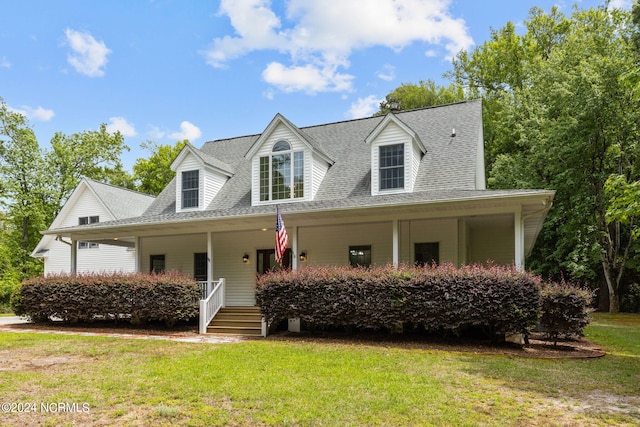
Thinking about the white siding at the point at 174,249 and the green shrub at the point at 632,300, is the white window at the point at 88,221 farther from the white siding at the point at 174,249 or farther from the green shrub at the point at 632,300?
the green shrub at the point at 632,300

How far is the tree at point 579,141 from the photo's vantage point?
65.5 feet

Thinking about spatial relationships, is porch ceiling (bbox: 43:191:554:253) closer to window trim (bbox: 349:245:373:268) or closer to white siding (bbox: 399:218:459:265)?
white siding (bbox: 399:218:459:265)

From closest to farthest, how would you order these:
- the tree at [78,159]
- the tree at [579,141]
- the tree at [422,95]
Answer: the tree at [579,141], the tree at [78,159], the tree at [422,95]

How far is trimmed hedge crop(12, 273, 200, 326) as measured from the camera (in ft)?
43.1

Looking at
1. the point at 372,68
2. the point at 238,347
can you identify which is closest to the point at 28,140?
the point at 372,68

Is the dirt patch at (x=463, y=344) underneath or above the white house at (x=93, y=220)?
underneath

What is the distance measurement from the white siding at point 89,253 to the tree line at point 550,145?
12.7 feet

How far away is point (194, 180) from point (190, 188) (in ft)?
1.03

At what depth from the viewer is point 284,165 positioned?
15156mm

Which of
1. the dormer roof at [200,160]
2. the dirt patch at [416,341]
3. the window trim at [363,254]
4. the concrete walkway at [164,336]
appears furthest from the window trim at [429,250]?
the dormer roof at [200,160]

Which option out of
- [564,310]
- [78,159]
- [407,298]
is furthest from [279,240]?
[78,159]

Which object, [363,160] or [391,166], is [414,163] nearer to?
[391,166]

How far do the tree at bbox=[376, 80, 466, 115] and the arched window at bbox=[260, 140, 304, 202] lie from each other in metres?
18.9

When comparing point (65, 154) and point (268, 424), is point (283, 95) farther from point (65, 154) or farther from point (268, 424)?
point (268, 424)
